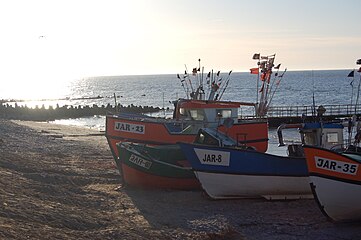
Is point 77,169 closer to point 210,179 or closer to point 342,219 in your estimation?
point 210,179

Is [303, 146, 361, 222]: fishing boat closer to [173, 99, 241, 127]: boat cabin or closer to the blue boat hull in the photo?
the blue boat hull

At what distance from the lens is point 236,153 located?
15938 millimetres

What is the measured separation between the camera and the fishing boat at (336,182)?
42.3 ft

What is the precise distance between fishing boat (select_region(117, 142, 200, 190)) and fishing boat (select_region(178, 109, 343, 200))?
148 cm

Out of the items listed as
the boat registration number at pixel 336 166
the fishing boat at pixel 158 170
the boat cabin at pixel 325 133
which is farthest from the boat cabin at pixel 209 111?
the boat registration number at pixel 336 166

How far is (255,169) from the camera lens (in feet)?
52.4

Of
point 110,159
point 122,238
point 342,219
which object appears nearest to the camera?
point 122,238

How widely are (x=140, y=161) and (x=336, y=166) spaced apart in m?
6.87

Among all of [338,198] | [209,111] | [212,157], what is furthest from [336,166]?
[209,111]

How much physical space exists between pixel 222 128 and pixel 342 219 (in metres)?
8.72

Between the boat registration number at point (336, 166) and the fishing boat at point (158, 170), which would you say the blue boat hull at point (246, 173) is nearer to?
the fishing boat at point (158, 170)

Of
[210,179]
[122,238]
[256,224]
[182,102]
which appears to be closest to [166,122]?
[182,102]

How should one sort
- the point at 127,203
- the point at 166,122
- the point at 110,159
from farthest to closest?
1. the point at 110,159
2. the point at 166,122
3. the point at 127,203

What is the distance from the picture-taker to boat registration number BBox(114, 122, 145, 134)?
21828 mm
